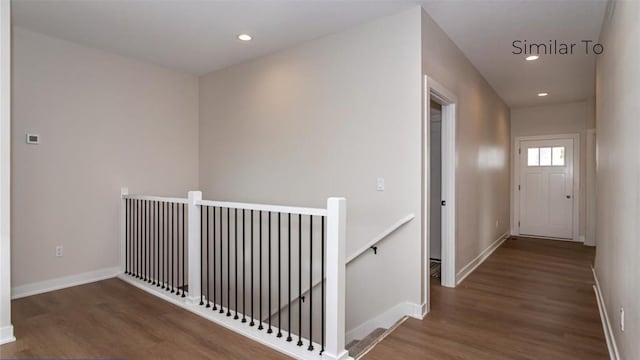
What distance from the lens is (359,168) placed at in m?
3.29

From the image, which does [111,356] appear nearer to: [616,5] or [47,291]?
[47,291]

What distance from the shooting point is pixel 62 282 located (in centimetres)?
362

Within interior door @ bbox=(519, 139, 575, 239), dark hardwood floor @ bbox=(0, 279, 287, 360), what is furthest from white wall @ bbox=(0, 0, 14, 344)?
interior door @ bbox=(519, 139, 575, 239)

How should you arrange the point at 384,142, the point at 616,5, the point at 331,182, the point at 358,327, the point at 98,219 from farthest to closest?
the point at 98,219 < the point at 331,182 < the point at 358,327 < the point at 384,142 < the point at 616,5

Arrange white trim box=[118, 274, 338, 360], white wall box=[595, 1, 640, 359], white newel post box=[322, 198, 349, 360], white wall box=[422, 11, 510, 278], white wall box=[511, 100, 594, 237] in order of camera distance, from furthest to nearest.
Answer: white wall box=[511, 100, 594, 237] < white wall box=[422, 11, 510, 278] < white trim box=[118, 274, 338, 360] < white newel post box=[322, 198, 349, 360] < white wall box=[595, 1, 640, 359]

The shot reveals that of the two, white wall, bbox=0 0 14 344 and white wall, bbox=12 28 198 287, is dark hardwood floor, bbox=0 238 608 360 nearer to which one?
white wall, bbox=0 0 14 344

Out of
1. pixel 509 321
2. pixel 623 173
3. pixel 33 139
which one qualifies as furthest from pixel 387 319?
pixel 33 139

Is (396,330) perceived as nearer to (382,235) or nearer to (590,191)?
(382,235)

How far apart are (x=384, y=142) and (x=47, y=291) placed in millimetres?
3636

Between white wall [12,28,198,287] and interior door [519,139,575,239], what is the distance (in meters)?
6.45

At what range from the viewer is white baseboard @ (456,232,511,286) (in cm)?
389

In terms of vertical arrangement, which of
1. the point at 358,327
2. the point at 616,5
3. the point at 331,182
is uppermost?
the point at 616,5

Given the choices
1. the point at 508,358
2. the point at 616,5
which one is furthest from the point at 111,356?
the point at 616,5

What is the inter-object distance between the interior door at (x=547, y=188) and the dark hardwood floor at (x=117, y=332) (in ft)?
21.0
